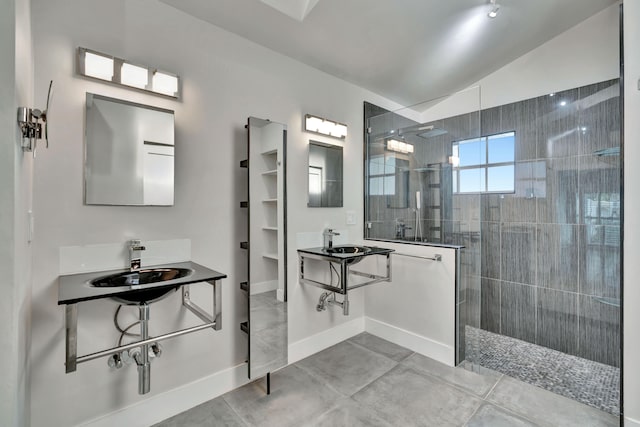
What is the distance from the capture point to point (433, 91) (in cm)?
320

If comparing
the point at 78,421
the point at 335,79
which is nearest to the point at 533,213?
the point at 335,79

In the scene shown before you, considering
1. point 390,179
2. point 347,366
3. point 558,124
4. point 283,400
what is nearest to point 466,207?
point 390,179

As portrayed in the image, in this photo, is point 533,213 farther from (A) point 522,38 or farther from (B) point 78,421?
(B) point 78,421

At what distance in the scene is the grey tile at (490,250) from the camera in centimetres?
300

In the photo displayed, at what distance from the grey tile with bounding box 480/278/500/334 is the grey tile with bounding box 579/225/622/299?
69 centimetres

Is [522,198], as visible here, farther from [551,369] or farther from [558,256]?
[551,369]

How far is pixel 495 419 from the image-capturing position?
1.81 metres

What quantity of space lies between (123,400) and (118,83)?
5.79 feet

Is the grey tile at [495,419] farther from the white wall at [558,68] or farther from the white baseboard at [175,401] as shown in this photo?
the white wall at [558,68]

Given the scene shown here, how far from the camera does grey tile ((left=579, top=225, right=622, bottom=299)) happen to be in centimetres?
234

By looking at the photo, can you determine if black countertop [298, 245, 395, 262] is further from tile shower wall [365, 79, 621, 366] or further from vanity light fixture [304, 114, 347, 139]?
vanity light fixture [304, 114, 347, 139]

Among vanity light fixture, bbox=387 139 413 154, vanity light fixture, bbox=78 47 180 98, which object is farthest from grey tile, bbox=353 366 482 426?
vanity light fixture, bbox=78 47 180 98

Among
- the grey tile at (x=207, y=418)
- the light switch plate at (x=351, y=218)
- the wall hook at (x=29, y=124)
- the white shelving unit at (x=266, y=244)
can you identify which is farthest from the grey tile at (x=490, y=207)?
the wall hook at (x=29, y=124)
